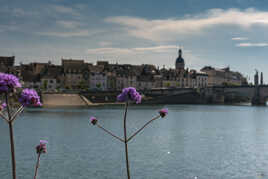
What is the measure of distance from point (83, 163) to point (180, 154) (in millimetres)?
7246

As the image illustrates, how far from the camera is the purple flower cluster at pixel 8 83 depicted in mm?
5988

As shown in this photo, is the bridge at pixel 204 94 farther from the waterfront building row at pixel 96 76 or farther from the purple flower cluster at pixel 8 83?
the purple flower cluster at pixel 8 83

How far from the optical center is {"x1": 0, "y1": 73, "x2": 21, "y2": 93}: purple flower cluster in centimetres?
599

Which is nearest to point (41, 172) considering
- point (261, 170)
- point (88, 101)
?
point (261, 170)

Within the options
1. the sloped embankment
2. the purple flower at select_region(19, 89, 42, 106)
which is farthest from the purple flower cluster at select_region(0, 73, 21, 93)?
the sloped embankment

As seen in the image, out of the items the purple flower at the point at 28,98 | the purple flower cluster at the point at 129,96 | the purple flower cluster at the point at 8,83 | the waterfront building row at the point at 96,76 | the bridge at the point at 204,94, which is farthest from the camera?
the waterfront building row at the point at 96,76

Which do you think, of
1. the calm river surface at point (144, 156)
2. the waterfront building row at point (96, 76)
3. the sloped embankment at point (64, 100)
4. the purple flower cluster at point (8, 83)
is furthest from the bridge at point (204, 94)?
the purple flower cluster at point (8, 83)

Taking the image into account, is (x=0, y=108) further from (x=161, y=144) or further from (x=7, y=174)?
(x=161, y=144)

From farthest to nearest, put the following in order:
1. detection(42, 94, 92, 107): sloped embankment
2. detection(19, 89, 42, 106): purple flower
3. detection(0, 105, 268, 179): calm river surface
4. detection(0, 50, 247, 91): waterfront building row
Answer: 1. detection(0, 50, 247, 91): waterfront building row
2. detection(42, 94, 92, 107): sloped embankment
3. detection(0, 105, 268, 179): calm river surface
4. detection(19, 89, 42, 106): purple flower

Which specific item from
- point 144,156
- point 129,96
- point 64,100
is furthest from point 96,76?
point 129,96

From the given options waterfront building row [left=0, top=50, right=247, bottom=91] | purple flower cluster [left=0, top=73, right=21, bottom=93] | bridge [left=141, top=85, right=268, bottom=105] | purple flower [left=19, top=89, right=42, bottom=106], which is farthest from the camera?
waterfront building row [left=0, top=50, right=247, bottom=91]

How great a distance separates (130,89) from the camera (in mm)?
7430

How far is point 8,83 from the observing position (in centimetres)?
603

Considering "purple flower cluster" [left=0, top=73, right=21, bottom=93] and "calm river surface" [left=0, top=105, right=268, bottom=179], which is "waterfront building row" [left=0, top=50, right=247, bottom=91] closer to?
"calm river surface" [left=0, top=105, right=268, bottom=179]
